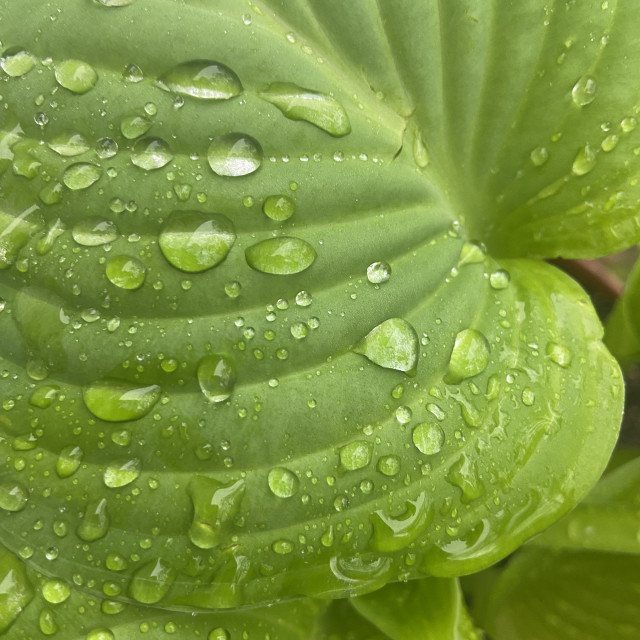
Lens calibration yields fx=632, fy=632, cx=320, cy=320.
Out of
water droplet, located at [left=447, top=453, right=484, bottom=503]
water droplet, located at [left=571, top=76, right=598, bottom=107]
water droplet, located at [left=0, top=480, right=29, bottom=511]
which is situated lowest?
water droplet, located at [left=0, top=480, right=29, bottom=511]

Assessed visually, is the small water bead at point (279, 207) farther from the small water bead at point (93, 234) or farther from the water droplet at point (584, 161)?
the water droplet at point (584, 161)

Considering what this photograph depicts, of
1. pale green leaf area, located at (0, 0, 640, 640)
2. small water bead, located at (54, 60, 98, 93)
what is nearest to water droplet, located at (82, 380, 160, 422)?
pale green leaf area, located at (0, 0, 640, 640)

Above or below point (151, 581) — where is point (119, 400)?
above

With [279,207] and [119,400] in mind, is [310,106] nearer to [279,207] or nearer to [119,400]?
[279,207]

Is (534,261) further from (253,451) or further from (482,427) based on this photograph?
(253,451)

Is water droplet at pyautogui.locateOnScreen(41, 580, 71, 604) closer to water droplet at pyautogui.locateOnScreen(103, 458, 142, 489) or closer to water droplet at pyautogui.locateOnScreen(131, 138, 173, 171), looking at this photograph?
water droplet at pyautogui.locateOnScreen(103, 458, 142, 489)

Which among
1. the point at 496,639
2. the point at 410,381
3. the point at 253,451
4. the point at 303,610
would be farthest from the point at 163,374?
the point at 496,639

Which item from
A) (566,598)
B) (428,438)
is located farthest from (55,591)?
(566,598)

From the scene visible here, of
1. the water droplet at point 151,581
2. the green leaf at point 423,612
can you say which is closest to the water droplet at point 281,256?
the water droplet at point 151,581
